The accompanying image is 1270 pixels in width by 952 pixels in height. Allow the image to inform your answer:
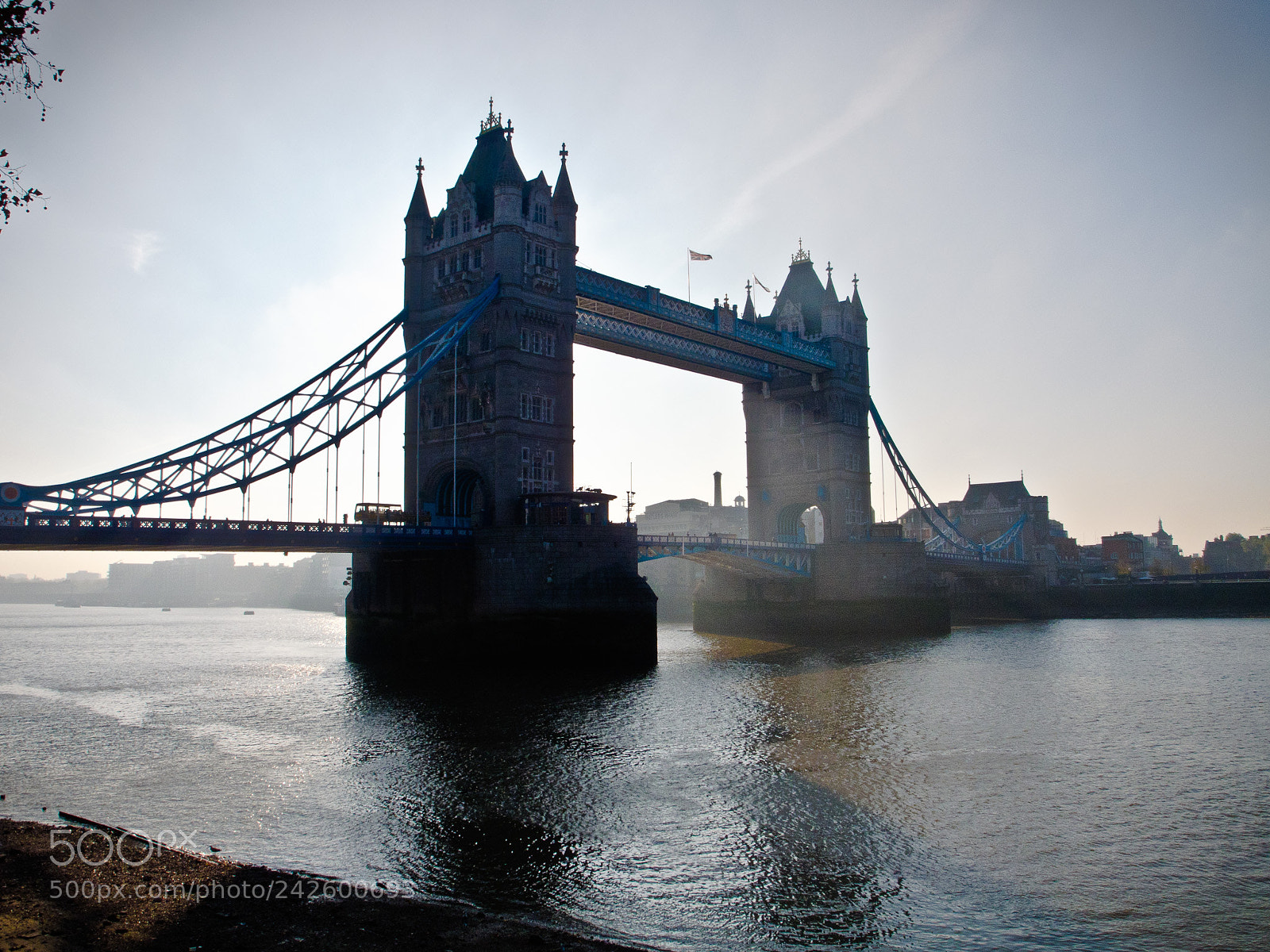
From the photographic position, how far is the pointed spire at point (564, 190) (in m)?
56.3

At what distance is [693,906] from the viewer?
50.4ft

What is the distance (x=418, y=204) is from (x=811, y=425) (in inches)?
1595

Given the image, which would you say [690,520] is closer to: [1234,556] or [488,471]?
[488,471]

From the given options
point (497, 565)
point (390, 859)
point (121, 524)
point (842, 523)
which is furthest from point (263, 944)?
point (842, 523)

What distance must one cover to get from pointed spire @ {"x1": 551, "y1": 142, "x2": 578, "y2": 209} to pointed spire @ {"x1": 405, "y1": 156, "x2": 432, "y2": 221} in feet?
28.0

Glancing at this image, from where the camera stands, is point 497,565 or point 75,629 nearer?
point 497,565

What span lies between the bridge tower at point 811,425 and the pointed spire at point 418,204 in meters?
34.9

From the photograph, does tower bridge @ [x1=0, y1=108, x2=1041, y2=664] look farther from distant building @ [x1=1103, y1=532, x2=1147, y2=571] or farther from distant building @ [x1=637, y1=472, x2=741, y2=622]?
distant building @ [x1=1103, y1=532, x2=1147, y2=571]

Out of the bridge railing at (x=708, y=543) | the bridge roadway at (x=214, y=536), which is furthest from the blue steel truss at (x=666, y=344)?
the bridge roadway at (x=214, y=536)

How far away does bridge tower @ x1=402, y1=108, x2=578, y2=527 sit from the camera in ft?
170

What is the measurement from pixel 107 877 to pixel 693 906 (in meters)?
9.33

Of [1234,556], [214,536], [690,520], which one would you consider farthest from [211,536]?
[1234,556]

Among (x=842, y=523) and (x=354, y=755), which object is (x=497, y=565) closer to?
(x=354, y=755)

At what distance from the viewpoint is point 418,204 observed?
57.8 meters
